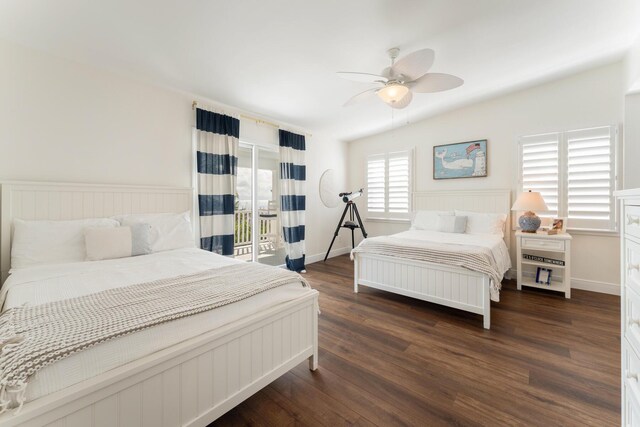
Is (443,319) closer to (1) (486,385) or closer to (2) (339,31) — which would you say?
(1) (486,385)

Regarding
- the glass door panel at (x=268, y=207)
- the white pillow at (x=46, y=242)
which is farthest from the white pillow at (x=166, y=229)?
the glass door panel at (x=268, y=207)

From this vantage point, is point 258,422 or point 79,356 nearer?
point 79,356

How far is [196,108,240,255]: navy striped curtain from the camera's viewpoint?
10.3 feet

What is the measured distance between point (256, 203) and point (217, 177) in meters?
0.77

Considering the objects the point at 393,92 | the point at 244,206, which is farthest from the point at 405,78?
the point at 244,206

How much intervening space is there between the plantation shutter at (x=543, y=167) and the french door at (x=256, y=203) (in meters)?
3.50

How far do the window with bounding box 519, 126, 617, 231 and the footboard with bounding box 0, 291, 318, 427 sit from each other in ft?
11.8

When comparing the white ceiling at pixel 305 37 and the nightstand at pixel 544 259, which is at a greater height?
the white ceiling at pixel 305 37

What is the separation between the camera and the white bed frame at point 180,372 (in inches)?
35.1

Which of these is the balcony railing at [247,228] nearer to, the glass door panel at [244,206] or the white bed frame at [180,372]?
the glass door panel at [244,206]

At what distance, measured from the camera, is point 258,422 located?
1.39 metres

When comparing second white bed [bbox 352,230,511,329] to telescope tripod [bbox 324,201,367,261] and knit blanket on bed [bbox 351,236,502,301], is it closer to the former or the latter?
knit blanket on bed [bbox 351,236,502,301]

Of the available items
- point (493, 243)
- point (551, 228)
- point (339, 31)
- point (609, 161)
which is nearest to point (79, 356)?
point (339, 31)

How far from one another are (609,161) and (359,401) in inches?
151
